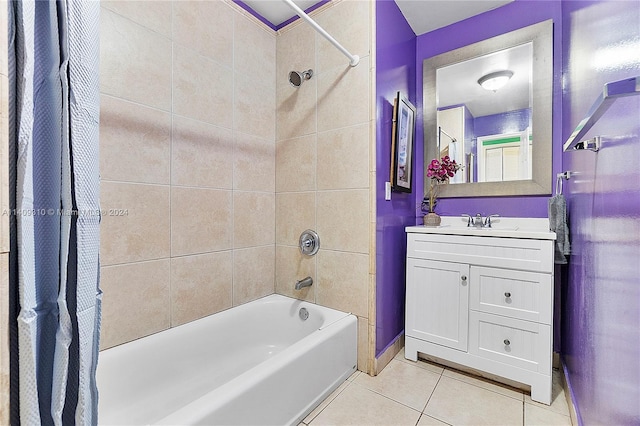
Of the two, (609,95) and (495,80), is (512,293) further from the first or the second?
(495,80)

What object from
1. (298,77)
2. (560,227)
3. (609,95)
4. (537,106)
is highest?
(298,77)

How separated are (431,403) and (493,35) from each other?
235 cm

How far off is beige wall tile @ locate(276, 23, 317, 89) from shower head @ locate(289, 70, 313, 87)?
2.5 inches

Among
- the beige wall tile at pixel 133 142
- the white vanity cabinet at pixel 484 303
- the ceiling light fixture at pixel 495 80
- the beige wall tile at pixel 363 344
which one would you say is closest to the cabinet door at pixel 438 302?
the white vanity cabinet at pixel 484 303

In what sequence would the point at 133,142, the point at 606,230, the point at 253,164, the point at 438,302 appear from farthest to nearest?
the point at 253,164 < the point at 438,302 < the point at 133,142 < the point at 606,230

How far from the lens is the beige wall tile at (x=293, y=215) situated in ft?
6.37

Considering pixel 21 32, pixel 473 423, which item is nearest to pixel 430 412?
pixel 473 423

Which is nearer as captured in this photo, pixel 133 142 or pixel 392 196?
pixel 133 142

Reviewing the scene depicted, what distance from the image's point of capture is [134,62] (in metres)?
1.36

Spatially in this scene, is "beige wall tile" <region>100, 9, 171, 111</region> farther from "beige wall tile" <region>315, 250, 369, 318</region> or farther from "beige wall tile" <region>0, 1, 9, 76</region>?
"beige wall tile" <region>315, 250, 369, 318</region>

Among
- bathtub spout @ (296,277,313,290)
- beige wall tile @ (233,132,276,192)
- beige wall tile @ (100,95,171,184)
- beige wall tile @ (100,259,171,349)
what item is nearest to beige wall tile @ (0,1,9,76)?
beige wall tile @ (100,95,171,184)

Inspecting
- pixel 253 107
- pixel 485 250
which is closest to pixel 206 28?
pixel 253 107

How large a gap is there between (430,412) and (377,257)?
2.58 feet

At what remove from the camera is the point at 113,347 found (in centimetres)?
130
